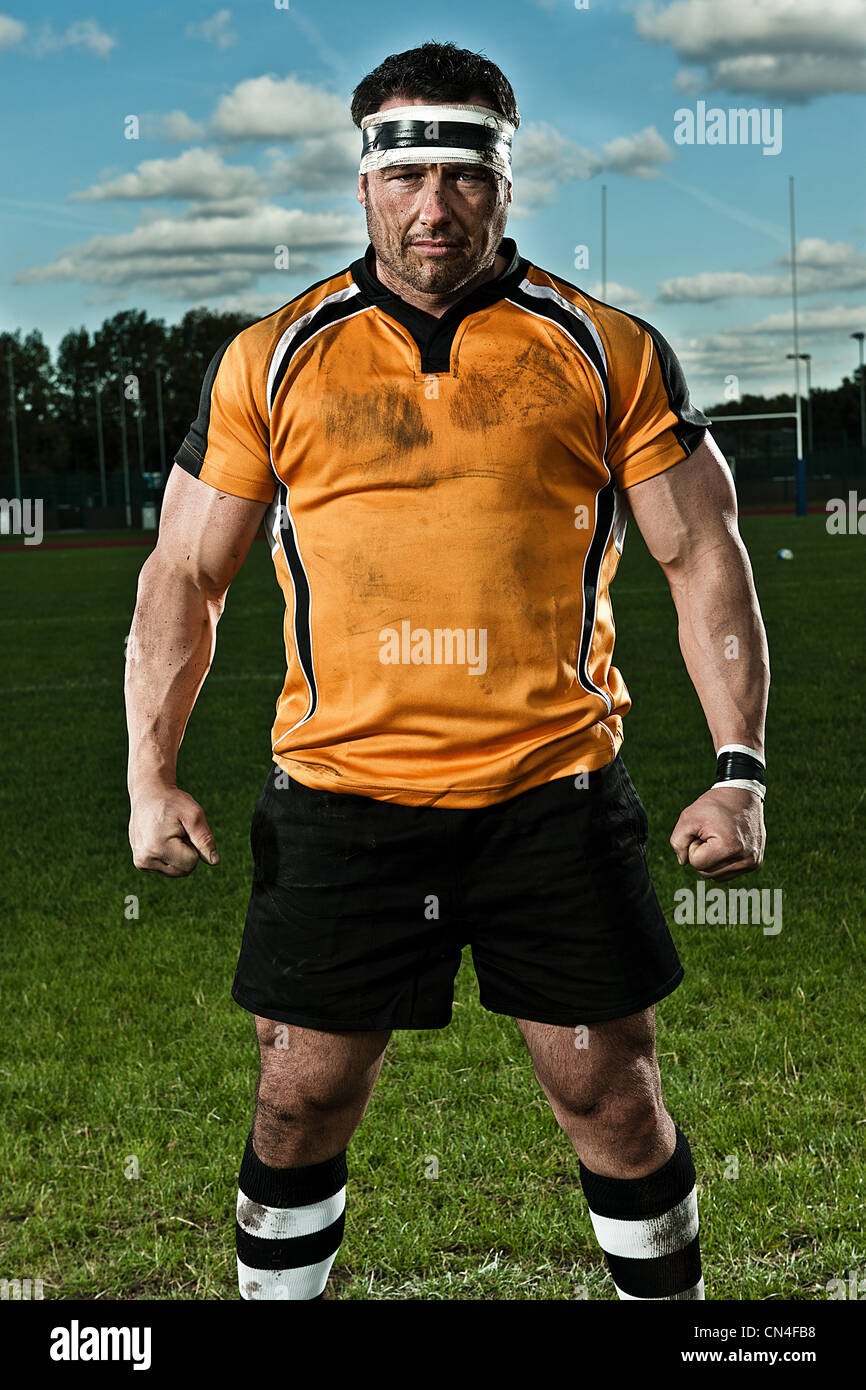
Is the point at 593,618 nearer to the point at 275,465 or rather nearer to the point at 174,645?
the point at 275,465

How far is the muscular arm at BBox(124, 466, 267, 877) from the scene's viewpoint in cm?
235

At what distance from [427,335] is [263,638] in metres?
11.7

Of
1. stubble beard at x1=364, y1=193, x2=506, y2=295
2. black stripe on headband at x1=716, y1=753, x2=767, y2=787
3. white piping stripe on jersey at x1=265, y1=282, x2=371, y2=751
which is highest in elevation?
stubble beard at x1=364, y1=193, x2=506, y2=295

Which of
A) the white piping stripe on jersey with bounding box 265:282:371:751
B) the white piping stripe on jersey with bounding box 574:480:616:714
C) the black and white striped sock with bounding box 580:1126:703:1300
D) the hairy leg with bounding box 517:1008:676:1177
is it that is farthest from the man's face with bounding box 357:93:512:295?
the black and white striped sock with bounding box 580:1126:703:1300

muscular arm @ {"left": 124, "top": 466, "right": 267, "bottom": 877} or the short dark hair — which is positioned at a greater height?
the short dark hair

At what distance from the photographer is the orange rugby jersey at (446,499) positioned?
224 centimetres

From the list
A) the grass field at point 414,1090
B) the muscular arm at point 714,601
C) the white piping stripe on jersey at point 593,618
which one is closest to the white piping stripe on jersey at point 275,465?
the white piping stripe on jersey at point 593,618

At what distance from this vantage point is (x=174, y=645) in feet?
8.04

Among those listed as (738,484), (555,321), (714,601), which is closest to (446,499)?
(555,321)

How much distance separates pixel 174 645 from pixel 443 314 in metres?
0.75

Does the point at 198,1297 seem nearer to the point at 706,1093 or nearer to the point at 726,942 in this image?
the point at 706,1093

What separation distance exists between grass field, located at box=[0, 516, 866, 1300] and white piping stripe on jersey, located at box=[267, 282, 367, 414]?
1968mm

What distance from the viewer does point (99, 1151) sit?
367cm

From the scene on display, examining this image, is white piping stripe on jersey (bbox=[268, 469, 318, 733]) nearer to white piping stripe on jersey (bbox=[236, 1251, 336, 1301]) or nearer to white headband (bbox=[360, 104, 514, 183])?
white headband (bbox=[360, 104, 514, 183])
